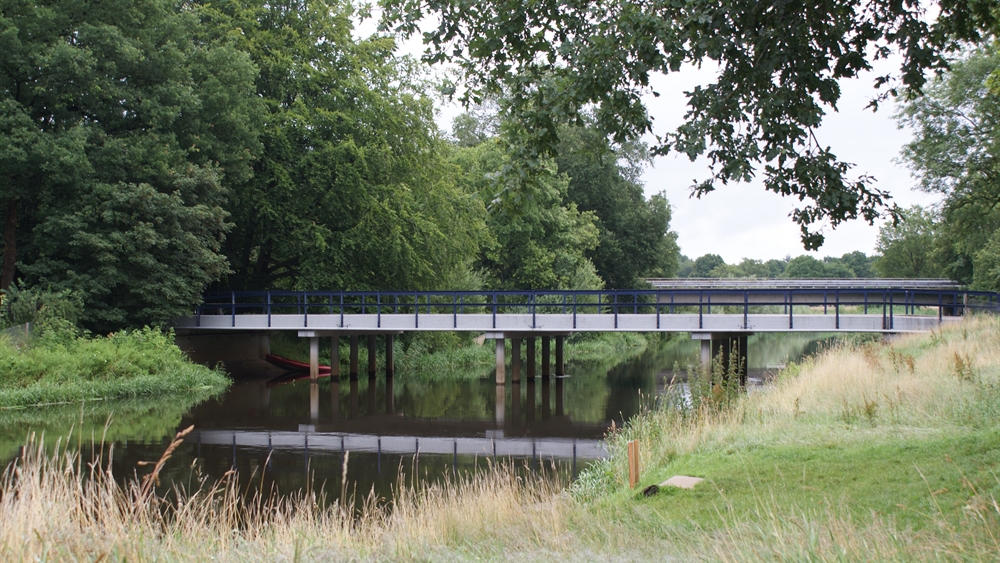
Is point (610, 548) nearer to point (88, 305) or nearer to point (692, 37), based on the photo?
point (692, 37)

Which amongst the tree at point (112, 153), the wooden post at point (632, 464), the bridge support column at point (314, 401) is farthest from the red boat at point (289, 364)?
the wooden post at point (632, 464)

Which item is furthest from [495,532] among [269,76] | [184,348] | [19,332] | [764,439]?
[269,76]

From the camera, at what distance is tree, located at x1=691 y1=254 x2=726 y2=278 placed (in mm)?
121875

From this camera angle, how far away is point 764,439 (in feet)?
28.7

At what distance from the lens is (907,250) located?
67250 mm

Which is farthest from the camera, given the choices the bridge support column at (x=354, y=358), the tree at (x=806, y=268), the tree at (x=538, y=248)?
the tree at (x=806, y=268)

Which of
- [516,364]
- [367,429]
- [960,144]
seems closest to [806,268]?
[960,144]

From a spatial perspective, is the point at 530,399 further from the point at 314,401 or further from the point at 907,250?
the point at 907,250

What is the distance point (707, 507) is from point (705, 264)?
121 meters

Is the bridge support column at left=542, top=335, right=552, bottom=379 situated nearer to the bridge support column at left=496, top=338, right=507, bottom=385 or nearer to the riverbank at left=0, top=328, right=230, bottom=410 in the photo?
the bridge support column at left=496, top=338, right=507, bottom=385

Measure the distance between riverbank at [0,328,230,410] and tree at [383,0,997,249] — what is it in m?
13.4

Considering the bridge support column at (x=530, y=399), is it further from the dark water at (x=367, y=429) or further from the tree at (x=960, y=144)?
the tree at (x=960, y=144)

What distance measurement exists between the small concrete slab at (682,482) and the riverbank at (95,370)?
14378 mm

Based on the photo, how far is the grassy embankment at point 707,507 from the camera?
4324mm
